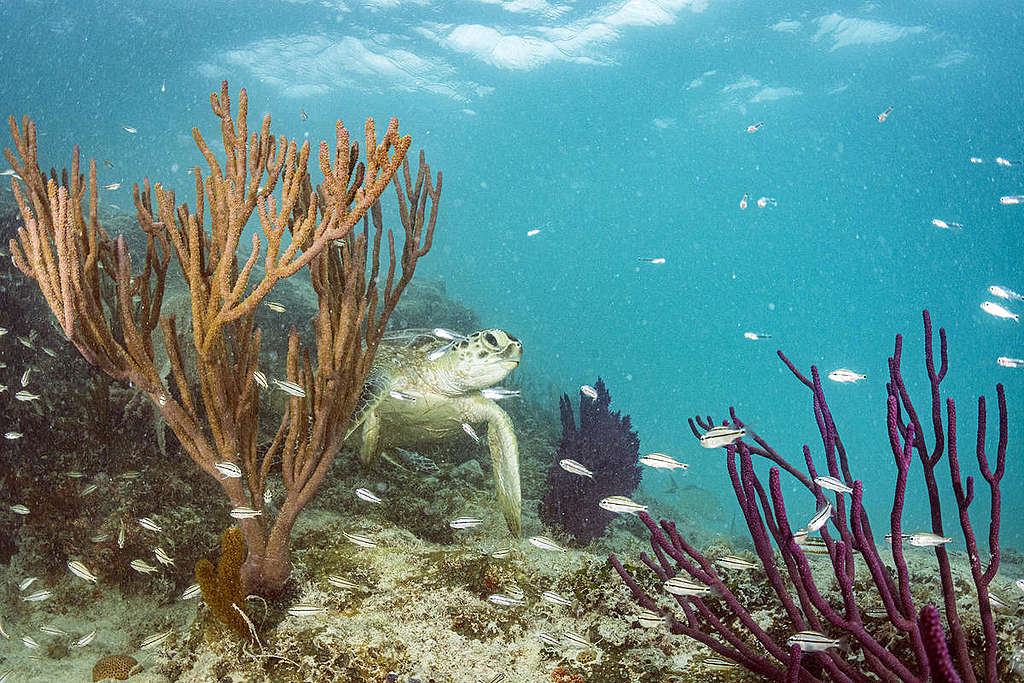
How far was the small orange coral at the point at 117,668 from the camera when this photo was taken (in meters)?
2.24

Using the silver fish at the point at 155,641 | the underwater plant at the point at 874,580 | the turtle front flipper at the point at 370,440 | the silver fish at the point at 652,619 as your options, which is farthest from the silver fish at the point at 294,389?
the turtle front flipper at the point at 370,440

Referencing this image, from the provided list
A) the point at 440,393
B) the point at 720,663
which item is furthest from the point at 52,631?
the point at 720,663

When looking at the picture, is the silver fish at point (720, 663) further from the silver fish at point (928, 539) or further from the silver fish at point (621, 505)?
the silver fish at point (928, 539)

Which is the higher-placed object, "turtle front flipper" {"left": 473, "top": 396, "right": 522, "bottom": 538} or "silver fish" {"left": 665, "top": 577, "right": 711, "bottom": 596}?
"silver fish" {"left": 665, "top": 577, "right": 711, "bottom": 596}

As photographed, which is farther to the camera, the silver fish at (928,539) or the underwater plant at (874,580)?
the silver fish at (928,539)

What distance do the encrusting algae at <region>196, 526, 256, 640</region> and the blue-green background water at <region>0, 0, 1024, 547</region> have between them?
1008cm

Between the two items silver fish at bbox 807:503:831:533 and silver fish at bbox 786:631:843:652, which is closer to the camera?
silver fish at bbox 786:631:843:652

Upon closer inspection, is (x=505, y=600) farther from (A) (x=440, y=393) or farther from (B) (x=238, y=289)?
(A) (x=440, y=393)

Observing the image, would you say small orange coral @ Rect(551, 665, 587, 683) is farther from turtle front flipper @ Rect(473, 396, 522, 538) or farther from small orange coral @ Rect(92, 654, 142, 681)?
small orange coral @ Rect(92, 654, 142, 681)

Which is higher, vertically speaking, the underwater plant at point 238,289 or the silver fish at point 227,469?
the underwater plant at point 238,289

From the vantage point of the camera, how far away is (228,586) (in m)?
2.23

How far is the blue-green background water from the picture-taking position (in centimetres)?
2136

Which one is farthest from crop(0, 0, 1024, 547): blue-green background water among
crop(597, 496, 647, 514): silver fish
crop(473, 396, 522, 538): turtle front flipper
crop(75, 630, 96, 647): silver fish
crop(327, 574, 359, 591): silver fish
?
crop(75, 630, 96, 647): silver fish

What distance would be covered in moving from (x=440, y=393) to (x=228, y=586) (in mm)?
2662
